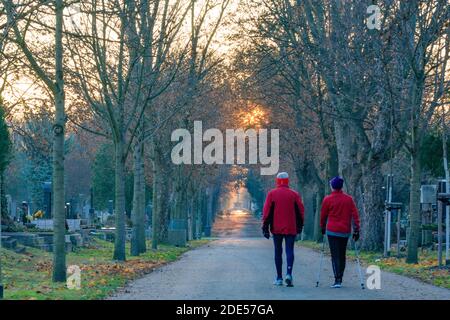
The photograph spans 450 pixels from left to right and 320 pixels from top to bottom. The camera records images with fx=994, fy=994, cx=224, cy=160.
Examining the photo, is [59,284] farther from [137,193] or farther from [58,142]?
[137,193]

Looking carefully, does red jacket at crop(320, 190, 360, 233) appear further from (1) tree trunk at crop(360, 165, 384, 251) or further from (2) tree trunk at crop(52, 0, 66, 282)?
(1) tree trunk at crop(360, 165, 384, 251)

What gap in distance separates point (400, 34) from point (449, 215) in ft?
16.8

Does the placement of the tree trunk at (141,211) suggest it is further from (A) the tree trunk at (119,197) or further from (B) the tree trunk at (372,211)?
(B) the tree trunk at (372,211)

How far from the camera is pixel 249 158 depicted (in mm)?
67312

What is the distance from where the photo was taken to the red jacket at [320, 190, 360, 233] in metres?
17.3

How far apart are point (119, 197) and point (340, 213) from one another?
11871mm

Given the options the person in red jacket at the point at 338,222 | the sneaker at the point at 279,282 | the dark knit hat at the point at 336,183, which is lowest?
the sneaker at the point at 279,282

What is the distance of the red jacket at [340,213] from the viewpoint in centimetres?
1733

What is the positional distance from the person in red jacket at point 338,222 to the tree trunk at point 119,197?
11438mm

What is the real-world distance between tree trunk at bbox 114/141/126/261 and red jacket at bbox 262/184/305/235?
11.0 meters

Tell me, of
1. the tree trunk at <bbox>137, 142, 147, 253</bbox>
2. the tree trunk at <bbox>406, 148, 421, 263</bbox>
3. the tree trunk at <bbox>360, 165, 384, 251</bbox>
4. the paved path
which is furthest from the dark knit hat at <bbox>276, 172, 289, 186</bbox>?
the tree trunk at <bbox>360, 165, 384, 251</bbox>

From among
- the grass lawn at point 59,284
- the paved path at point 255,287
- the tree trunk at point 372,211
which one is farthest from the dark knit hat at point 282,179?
the tree trunk at point 372,211

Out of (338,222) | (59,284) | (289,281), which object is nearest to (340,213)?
(338,222)
